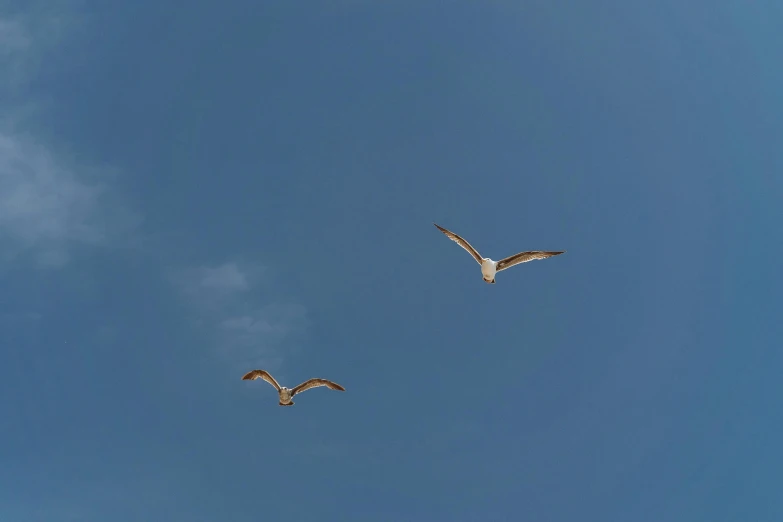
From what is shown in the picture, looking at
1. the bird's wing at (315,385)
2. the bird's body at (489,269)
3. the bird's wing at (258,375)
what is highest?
the bird's body at (489,269)

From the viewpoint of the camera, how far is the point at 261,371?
5862cm

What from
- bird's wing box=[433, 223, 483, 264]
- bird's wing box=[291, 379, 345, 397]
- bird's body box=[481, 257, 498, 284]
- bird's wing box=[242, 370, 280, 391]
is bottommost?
bird's wing box=[291, 379, 345, 397]

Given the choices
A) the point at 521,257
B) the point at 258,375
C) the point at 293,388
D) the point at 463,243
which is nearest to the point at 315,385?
the point at 293,388

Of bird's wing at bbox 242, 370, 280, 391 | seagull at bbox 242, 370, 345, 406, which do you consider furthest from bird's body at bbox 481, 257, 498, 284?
bird's wing at bbox 242, 370, 280, 391

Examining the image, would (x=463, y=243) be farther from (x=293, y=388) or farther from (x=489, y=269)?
(x=293, y=388)

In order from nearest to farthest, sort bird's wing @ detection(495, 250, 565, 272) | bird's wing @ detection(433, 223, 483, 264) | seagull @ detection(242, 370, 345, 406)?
bird's wing @ detection(495, 250, 565, 272) → bird's wing @ detection(433, 223, 483, 264) → seagull @ detection(242, 370, 345, 406)

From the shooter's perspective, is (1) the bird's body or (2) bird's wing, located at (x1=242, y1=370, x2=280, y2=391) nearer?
(1) the bird's body

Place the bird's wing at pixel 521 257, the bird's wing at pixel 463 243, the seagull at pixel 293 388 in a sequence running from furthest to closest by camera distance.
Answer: the seagull at pixel 293 388
the bird's wing at pixel 463 243
the bird's wing at pixel 521 257

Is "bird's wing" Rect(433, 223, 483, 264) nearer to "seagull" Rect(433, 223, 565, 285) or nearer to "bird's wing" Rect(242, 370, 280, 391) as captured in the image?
"seagull" Rect(433, 223, 565, 285)

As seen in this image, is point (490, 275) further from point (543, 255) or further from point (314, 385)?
point (314, 385)

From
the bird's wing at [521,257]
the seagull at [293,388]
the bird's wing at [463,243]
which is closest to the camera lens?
the bird's wing at [521,257]

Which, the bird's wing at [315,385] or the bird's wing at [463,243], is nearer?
the bird's wing at [463,243]

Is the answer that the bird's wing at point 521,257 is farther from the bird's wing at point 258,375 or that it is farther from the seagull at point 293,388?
the bird's wing at point 258,375

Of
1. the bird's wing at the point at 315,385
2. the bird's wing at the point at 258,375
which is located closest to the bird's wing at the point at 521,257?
the bird's wing at the point at 315,385
